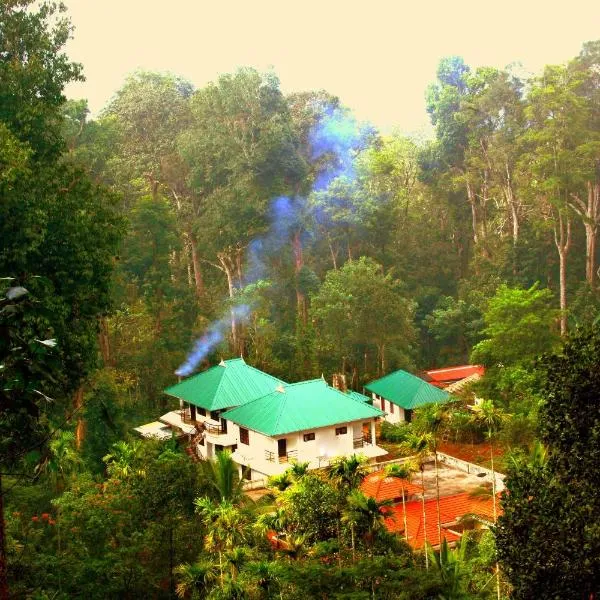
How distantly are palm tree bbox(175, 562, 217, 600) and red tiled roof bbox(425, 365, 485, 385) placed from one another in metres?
28.1

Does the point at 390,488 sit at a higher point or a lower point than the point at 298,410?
lower

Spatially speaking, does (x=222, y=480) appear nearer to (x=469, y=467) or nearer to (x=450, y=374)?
(x=469, y=467)

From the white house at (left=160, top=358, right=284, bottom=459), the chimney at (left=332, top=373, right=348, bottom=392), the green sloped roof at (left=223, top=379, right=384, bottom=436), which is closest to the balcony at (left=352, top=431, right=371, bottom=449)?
the green sloped roof at (left=223, top=379, right=384, bottom=436)

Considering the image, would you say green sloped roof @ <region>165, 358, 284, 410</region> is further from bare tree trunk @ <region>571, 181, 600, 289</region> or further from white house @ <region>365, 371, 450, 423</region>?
bare tree trunk @ <region>571, 181, 600, 289</region>

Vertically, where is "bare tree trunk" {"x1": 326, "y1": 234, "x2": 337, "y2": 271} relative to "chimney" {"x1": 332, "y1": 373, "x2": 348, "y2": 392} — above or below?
above

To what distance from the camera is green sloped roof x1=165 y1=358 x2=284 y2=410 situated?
3353 centimetres

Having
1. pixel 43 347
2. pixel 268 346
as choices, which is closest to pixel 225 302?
pixel 268 346

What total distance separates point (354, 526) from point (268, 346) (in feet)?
78.9

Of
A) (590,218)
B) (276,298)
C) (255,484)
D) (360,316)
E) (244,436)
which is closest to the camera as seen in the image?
(255,484)

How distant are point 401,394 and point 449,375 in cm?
761

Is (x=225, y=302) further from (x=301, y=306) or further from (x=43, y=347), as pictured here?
(x=43, y=347)

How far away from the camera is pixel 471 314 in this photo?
46.7 m

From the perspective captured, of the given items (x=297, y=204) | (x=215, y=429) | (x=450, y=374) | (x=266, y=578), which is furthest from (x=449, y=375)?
(x=266, y=578)

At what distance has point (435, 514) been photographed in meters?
25.5
